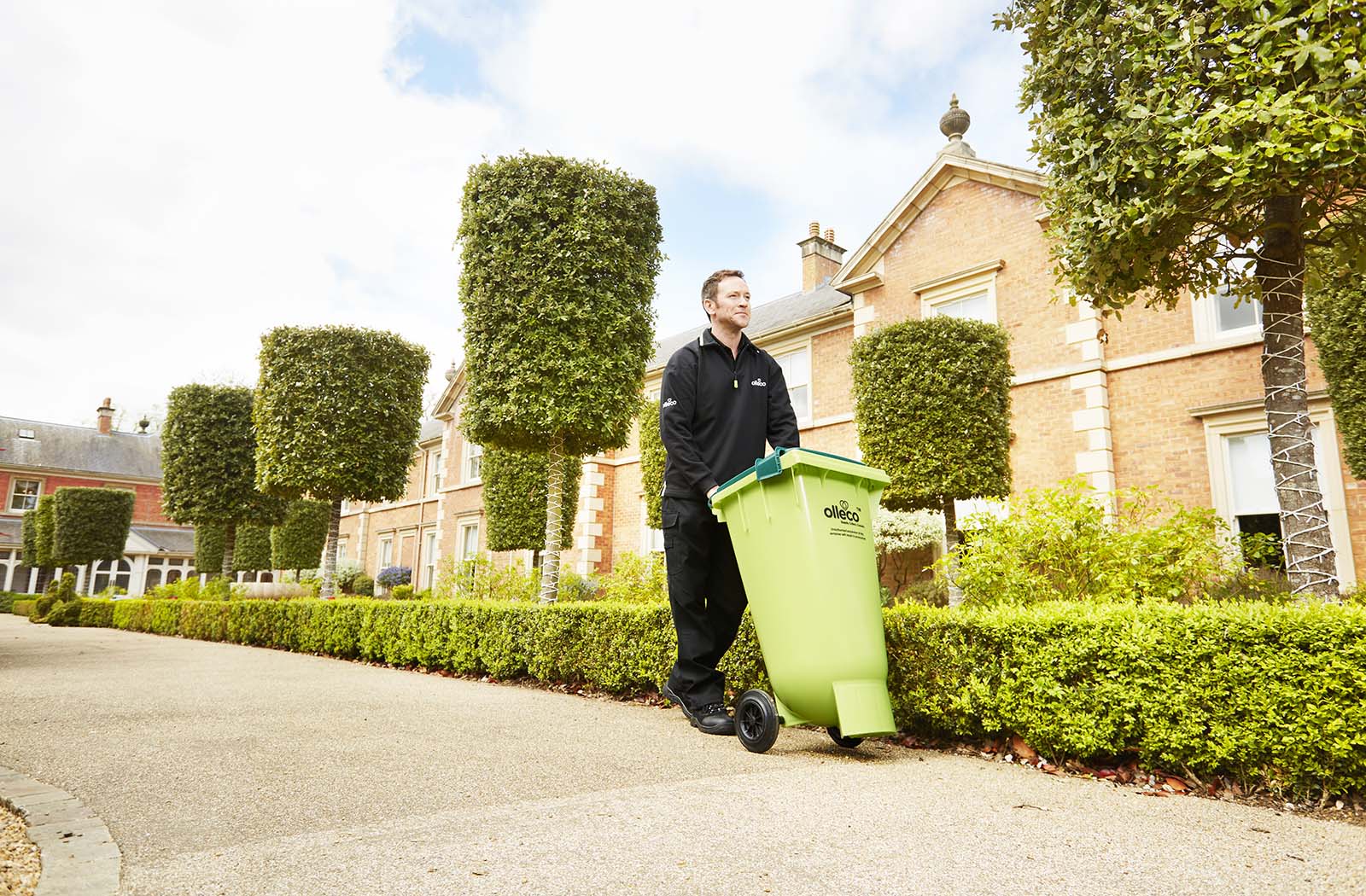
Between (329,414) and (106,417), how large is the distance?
38.6m

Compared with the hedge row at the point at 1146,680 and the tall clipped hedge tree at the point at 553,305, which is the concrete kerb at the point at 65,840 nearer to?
the hedge row at the point at 1146,680

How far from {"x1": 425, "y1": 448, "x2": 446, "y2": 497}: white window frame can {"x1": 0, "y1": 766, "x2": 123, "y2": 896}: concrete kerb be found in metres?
23.7

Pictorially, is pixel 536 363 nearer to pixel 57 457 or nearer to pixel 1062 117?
pixel 1062 117

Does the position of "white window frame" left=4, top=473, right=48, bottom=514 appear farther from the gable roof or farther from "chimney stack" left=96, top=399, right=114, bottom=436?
the gable roof

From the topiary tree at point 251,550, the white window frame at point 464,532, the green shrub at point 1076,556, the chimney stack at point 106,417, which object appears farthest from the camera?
the chimney stack at point 106,417

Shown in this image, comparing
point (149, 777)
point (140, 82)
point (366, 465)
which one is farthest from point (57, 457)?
point (149, 777)

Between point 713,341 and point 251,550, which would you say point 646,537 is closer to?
point 713,341

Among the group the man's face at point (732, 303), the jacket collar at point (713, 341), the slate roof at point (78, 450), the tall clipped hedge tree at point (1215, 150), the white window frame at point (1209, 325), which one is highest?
the slate roof at point (78, 450)

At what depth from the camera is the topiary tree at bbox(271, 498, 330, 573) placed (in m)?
24.8

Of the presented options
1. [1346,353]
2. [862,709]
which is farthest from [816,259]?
[862,709]

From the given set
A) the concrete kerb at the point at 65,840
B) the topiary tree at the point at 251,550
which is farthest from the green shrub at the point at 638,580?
the topiary tree at the point at 251,550

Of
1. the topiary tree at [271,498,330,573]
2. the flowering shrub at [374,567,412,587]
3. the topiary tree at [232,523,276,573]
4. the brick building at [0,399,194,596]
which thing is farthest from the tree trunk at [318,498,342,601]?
the brick building at [0,399,194,596]

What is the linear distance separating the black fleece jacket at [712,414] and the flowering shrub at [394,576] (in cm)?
2381

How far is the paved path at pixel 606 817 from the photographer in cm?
181
